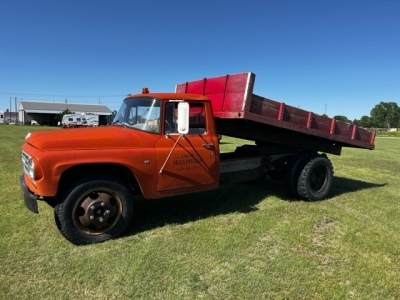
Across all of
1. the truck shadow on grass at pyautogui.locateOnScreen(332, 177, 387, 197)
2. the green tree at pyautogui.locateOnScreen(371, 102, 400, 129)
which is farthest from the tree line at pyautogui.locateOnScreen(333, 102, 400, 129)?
the truck shadow on grass at pyautogui.locateOnScreen(332, 177, 387, 197)

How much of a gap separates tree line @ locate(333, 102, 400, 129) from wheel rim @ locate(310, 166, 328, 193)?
541 feet

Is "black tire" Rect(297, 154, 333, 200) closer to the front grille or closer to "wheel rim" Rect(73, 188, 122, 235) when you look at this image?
"wheel rim" Rect(73, 188, 122, 235)

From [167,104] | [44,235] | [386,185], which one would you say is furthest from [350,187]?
[44,235]

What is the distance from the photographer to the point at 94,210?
4770 millimetres

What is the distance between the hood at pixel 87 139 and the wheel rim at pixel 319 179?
4176mm

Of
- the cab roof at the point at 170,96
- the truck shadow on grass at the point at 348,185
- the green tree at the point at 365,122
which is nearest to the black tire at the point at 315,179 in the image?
the truck shadow on grass at the point at 348,185

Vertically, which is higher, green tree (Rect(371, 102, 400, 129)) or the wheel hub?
green tree (Rect(371, 102, 400, 129))

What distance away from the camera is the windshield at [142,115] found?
5.19 metres

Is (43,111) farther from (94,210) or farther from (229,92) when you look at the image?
(94,210)

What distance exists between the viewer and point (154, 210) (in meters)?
6.29

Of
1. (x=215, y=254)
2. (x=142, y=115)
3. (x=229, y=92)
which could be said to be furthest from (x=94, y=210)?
(x=229, y=92)

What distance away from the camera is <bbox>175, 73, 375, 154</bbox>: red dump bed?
5913 mm

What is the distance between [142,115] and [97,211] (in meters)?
1.48

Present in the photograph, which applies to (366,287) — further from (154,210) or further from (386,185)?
(386,185)
